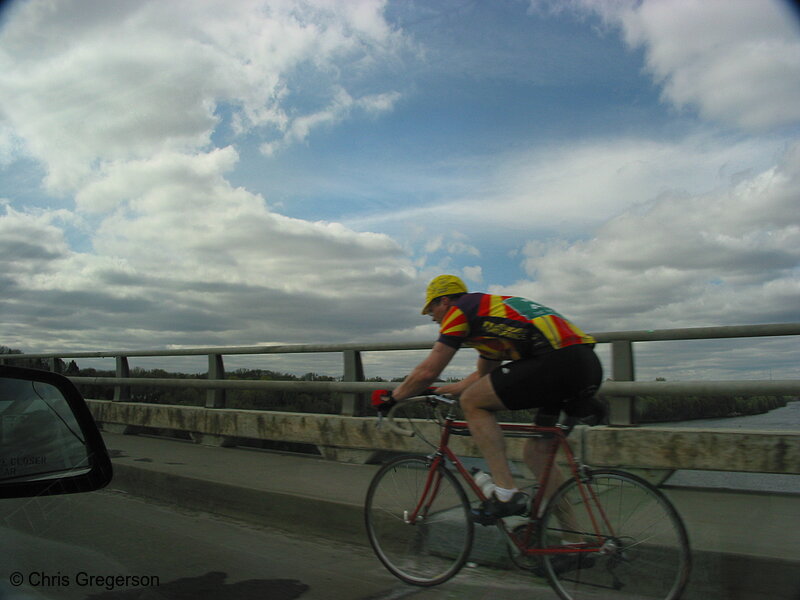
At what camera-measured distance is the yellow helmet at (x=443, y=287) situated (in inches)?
177

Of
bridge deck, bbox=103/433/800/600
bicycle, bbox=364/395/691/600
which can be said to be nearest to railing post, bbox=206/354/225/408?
bridge deck, bbox=103/433/800/600

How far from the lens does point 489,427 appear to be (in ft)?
13.6

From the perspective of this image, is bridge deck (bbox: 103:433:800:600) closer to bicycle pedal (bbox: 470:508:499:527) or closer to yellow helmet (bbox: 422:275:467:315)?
bicycle pedal (bbox: 470:508:499:527)

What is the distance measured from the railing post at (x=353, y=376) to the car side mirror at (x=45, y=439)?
5114 millimetres

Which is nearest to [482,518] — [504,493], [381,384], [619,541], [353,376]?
[504,493]

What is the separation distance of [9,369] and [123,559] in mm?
2442

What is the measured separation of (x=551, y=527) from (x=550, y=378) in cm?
85

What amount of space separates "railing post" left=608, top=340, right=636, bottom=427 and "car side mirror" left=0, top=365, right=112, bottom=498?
14.0 ft

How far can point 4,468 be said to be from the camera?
259 cm

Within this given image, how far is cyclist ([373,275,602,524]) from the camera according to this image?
3.98m

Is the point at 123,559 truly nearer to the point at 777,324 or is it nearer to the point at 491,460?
the point at 491,460

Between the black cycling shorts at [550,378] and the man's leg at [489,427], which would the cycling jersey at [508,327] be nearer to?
the black cycling shorts at [550,378]

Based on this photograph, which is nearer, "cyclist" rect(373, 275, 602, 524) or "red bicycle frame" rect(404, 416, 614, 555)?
"red bicycle frame" rect(404, 416, 614, 555)

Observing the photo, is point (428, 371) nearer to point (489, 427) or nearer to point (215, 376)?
point (489, 427)
